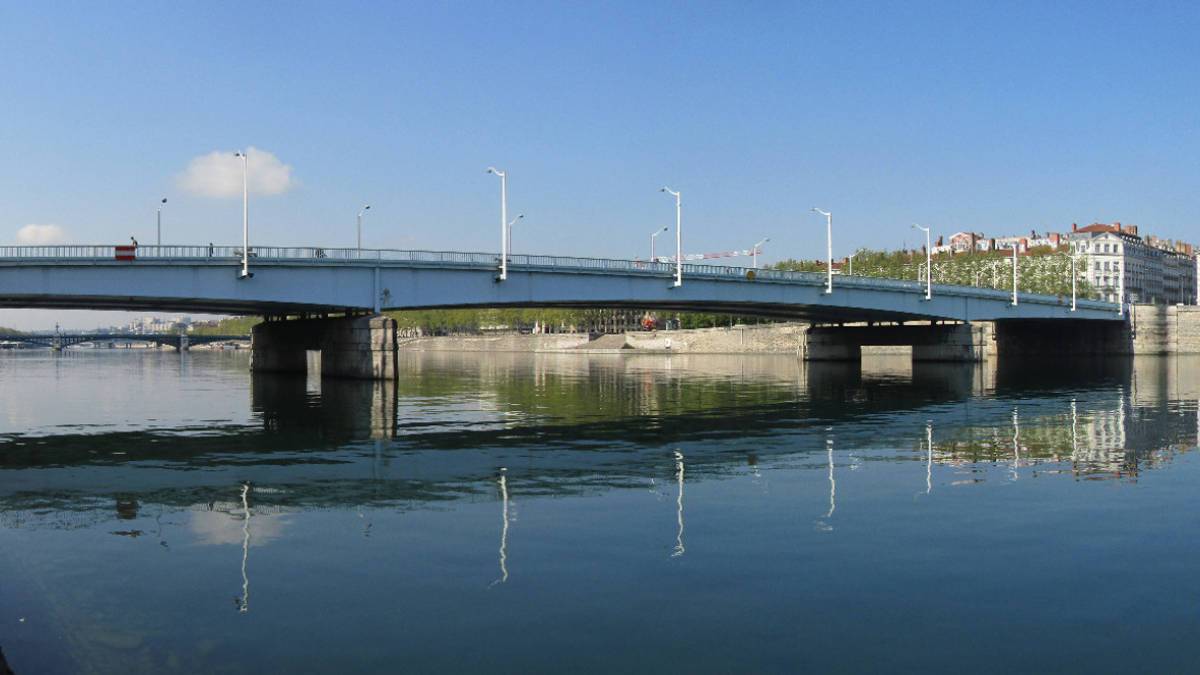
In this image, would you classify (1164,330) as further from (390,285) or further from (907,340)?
(390,285)

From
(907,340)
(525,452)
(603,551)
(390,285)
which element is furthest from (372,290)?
(907,340)

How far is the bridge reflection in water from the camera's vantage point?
19.6 m

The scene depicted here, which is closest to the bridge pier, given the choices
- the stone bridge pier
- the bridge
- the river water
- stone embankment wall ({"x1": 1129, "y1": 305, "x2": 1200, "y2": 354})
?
the bridge

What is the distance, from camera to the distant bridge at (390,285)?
57.2 m

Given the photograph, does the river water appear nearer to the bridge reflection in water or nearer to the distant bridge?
the bridge reflection in water

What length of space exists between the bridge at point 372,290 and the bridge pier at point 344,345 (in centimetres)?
A: 11

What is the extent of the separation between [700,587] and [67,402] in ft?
170

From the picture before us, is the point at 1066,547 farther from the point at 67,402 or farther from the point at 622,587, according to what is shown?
the point at 67,402

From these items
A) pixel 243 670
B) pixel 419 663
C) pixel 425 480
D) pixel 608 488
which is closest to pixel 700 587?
pixel 419 663

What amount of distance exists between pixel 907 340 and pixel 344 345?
67079 mm

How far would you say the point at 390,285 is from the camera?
67.2 meters

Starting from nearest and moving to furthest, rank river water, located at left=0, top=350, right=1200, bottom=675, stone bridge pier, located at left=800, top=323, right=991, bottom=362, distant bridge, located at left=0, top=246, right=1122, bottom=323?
river water, located at left=0, top=350, right=1200, bottom=675
distant bridge, located at left=0, top=246, right=1122, bottom=323
stone bridge pier, located at left=800, top=323, right=991, bottom=362

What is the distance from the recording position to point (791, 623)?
11.4m

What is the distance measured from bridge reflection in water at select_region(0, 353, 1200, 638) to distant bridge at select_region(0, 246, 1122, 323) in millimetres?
11943
